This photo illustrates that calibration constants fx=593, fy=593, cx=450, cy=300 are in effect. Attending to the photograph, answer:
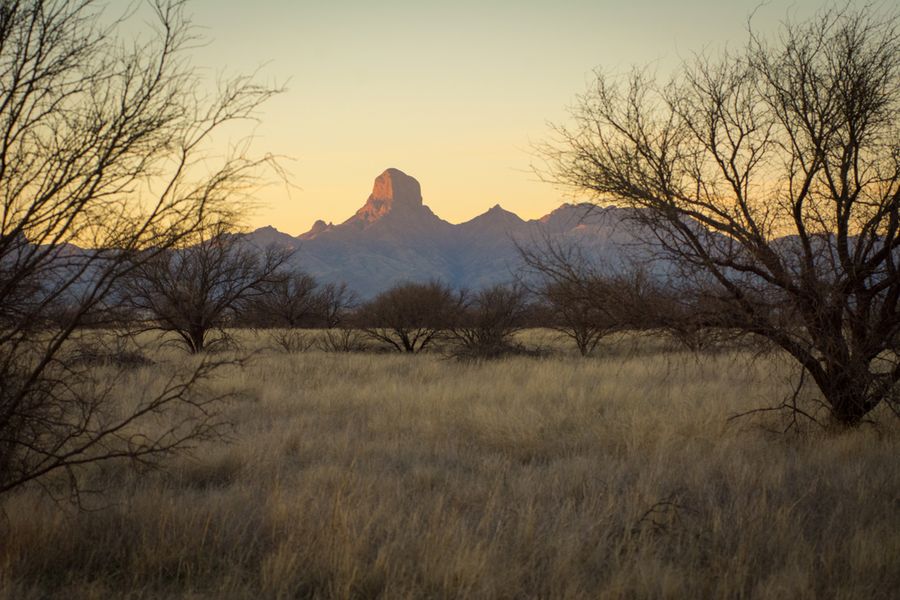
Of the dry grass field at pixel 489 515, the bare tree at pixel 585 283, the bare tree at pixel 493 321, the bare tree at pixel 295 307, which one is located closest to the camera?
the dry grass field at pixel 489 515

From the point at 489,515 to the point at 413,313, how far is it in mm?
17488

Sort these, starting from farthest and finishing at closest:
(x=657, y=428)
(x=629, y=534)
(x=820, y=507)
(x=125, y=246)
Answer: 1. (x=657, y=428)
2. (x=820, y=507)
3. (x=629, y=534)
4. (x=125, y=246)

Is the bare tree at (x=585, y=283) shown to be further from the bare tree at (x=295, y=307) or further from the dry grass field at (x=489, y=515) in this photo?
the bare tree at (x=295, y=307)

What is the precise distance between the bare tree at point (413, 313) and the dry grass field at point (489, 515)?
12996mm

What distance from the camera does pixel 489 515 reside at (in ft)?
13.4

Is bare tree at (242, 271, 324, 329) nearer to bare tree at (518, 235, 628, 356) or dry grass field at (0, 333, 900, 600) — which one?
bare tree at (518, 235, 628, 356)

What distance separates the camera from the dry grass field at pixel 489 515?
10.5 feet

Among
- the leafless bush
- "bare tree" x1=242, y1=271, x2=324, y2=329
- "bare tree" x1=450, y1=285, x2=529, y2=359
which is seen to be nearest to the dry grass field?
"bare tree" x1=450, y1=285, x2=529, y2=359

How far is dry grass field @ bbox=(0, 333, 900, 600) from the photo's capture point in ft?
10.5

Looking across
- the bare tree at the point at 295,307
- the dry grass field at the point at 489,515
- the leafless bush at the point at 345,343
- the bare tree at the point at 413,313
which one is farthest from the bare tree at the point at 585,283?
the bare tree at the point at 295,307

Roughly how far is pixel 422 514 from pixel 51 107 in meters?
3.47

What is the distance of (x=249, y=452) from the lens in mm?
5797

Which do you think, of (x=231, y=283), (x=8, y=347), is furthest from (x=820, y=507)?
(x=231, y=283)

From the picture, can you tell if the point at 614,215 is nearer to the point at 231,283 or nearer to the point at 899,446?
the point at 899,446
